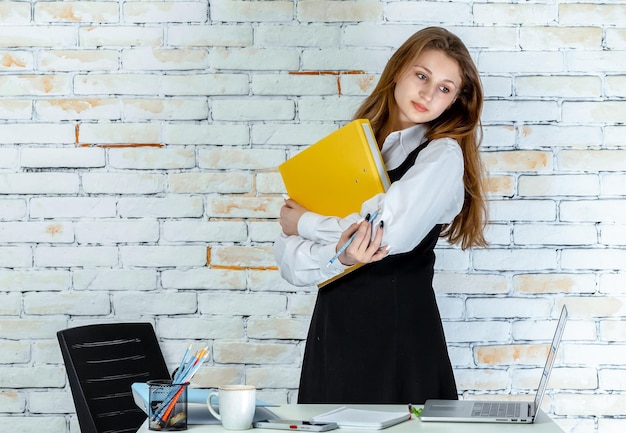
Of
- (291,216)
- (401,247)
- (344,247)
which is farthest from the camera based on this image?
(291,216)

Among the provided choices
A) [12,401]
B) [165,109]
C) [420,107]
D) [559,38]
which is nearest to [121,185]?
[165,109]

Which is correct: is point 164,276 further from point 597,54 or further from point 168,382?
point 597,54

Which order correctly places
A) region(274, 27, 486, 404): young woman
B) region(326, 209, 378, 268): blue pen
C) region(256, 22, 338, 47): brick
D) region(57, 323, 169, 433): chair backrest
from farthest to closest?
region(256, 22, 338, 47): brick → region(57, 323, 169, 433): chair backrest → region(274, 27, 486, 404): young woman → region(326, 209, 378, 268): blue pen

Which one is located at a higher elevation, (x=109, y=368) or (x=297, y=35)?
(x=297, y=35)

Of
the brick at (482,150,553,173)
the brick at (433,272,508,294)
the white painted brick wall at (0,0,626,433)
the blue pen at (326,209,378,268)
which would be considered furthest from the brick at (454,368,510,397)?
the blue pen at (326,209,378,268)

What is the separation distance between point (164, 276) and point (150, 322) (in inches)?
6.0

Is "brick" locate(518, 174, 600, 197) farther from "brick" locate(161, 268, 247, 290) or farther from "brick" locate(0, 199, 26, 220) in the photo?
"brick" locate(0, 199, 26, 220)

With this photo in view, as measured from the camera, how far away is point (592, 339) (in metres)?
2.54

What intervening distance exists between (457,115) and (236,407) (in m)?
1.08

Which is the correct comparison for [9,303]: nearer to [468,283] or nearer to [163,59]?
[163,59]

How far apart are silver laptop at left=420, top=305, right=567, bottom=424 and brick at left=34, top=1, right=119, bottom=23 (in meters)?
1.62

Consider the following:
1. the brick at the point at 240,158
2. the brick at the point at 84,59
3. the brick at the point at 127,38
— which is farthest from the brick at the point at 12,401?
the brick at the point at 127,38

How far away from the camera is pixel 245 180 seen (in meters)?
2.54

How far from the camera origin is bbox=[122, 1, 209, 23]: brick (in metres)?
2.53
